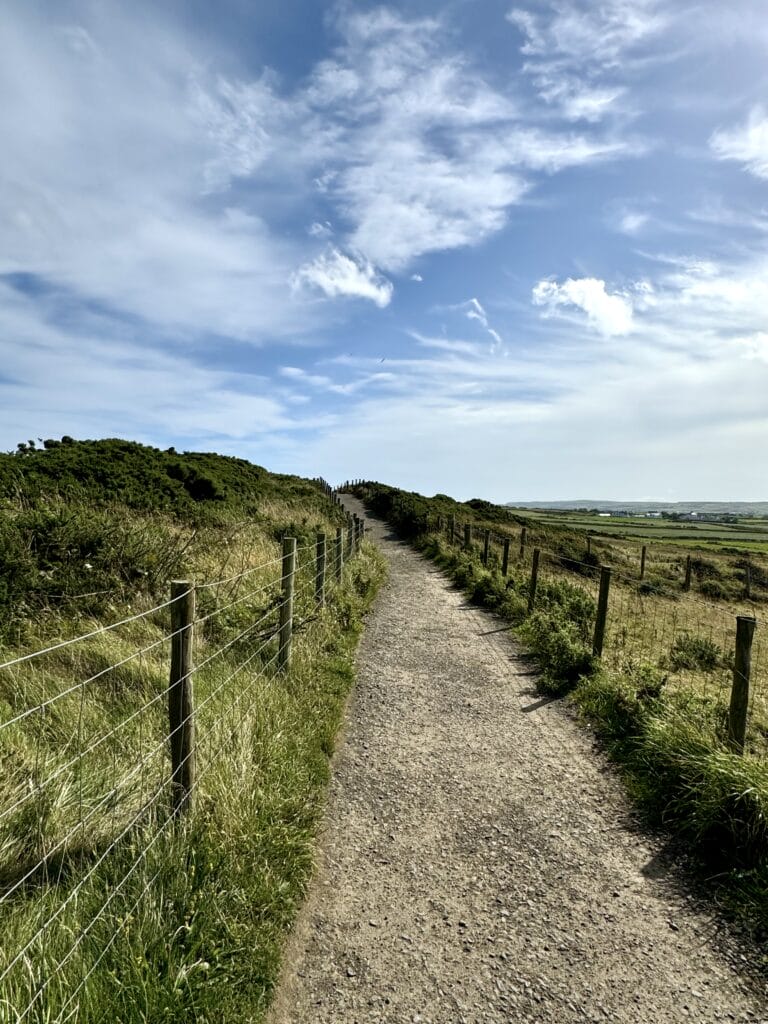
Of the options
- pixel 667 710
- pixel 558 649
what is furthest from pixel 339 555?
pixel 667 710

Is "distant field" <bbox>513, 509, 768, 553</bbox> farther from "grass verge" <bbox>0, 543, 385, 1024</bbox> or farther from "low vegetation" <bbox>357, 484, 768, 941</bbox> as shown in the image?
"grass verge" <bbox>0, 543, 385, 1024</bbox>

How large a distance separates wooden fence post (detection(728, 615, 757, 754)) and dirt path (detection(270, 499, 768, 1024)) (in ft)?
3.60

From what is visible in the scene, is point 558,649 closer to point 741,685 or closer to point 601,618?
point 601,618

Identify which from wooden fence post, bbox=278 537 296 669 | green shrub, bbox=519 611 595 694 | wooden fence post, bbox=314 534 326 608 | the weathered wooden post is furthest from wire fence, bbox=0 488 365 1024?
the weathered wooden post

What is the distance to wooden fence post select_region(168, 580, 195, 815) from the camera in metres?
3.36

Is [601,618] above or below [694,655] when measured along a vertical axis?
above

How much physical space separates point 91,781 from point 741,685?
5.00 meters

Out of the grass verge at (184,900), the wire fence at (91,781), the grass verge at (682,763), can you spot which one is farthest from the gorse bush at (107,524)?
the grass verge at (682,763)

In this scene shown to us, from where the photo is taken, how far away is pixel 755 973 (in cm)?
309

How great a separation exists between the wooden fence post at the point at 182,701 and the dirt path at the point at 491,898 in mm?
1035

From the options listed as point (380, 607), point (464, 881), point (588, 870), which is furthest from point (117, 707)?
point (380, 607)

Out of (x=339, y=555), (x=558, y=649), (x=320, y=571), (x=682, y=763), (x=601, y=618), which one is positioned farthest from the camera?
(x=339, y=555)

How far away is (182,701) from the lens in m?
3.45

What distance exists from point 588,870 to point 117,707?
3.72 meters
